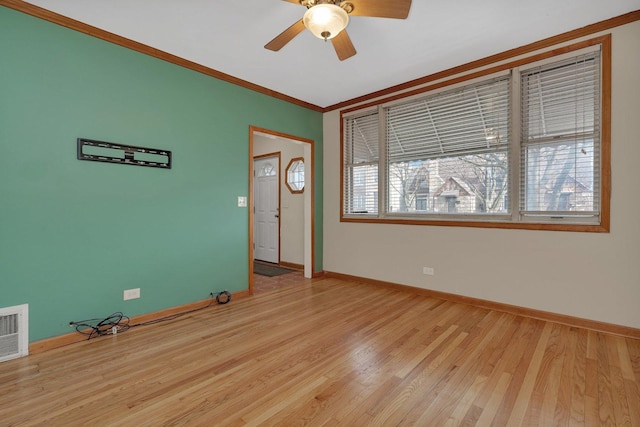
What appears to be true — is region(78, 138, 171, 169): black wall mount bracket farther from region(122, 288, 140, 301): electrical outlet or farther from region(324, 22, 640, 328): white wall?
region(324, 22, 640, 328): white wall

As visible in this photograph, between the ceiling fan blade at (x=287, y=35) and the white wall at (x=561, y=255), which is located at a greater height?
the ceiling fan blade at (x=287, y=35)

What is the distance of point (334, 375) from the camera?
2029 millimetres

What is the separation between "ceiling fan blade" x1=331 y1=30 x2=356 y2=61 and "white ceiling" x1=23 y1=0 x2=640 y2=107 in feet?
0.87

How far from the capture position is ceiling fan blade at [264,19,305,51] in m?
2.26

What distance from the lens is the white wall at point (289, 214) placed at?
552 cm

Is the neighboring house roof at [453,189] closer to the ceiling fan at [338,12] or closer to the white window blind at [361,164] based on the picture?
the white window blind at [361,164]

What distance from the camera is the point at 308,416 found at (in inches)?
64.3

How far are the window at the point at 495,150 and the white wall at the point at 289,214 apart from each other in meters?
1.35

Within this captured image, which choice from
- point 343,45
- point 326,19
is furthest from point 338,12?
point 343,45

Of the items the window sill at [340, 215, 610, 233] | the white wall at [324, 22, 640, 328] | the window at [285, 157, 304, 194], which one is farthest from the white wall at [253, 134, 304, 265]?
the white wall at [324, 22, 640, 328]

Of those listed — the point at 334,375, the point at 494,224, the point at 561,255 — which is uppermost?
the point at 494,224

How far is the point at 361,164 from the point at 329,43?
196 centimetres

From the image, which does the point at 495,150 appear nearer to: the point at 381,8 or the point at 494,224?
the point at 494,224

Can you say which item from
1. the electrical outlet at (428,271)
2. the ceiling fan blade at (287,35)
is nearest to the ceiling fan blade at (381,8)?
the ceiling fan blade at (287,35)
